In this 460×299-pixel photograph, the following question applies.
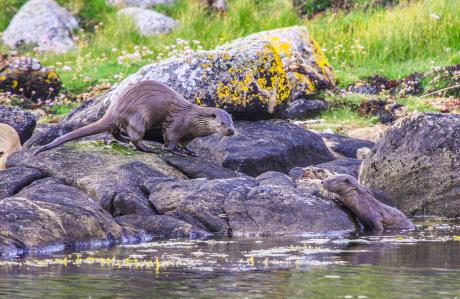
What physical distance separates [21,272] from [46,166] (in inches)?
146

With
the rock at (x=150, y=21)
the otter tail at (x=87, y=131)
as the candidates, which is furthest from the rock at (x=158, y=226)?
the rock at (x=150, y=21)

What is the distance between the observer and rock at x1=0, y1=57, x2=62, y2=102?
19734mm

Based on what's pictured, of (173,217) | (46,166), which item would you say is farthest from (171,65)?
(173,217)

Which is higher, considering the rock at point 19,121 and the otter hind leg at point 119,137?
the rock at point 19,121

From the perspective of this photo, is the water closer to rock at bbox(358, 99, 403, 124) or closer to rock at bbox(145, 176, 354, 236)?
rock at bbox(145, 176, 354, 236)

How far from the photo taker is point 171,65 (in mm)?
13414

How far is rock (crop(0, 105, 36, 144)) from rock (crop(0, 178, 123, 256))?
15.0ft

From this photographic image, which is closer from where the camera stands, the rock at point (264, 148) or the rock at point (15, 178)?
the rock at point (15, 178)

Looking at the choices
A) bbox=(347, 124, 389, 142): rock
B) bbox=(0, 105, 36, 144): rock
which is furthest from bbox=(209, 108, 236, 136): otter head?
bbox=(347, 124, 389, 142): rock

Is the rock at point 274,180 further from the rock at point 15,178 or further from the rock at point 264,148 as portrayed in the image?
the rock at point 15,178

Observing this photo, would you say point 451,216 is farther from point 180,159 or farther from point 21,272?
point 21,272

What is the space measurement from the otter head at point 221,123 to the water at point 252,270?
209 centimetres

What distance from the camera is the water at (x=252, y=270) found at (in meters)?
6.45

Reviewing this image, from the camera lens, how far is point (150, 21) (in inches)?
1014
